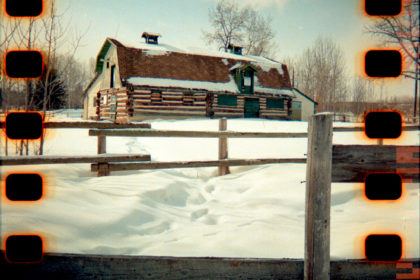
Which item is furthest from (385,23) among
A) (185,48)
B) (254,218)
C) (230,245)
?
(185,48)

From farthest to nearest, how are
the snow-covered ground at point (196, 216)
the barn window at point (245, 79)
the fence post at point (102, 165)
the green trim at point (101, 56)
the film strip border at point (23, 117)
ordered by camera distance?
the barn window at point (245, 79), the green trim at point (101, 56), the fence post at point (102, 165), the snow-covered ground at point (196, 216), the film strip border at point (23, 117)

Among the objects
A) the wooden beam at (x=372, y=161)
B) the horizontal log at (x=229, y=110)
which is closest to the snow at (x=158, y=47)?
the horizontal log at (x=229, y=110)

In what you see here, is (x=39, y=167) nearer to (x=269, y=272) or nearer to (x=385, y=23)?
(x=269, y=272)

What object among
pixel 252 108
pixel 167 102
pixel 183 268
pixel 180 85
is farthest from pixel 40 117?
pixel 252 108

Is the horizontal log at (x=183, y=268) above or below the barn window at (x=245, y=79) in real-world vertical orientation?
below

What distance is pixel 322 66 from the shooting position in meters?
4.85

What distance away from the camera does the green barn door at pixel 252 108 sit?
24172mm

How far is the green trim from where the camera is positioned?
22.4m

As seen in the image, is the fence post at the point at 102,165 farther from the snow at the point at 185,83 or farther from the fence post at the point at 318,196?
the snow at the point at 185,83

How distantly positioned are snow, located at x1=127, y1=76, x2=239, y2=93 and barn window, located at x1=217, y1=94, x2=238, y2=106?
0.63 m

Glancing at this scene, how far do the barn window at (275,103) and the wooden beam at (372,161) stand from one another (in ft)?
77.5

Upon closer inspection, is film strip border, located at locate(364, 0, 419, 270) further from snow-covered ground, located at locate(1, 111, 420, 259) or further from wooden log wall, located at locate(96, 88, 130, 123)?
wooden log wall, located at locate(96, 88, 130, 123)

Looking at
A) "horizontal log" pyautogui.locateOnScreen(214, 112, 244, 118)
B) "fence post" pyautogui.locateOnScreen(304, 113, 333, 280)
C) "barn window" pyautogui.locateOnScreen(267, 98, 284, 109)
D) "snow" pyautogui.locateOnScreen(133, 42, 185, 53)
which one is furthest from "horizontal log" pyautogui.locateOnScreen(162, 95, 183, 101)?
"fence post" pyautogui.locateOnScreen(304, 113, 333, 280)

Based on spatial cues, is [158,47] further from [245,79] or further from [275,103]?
[275,103]
